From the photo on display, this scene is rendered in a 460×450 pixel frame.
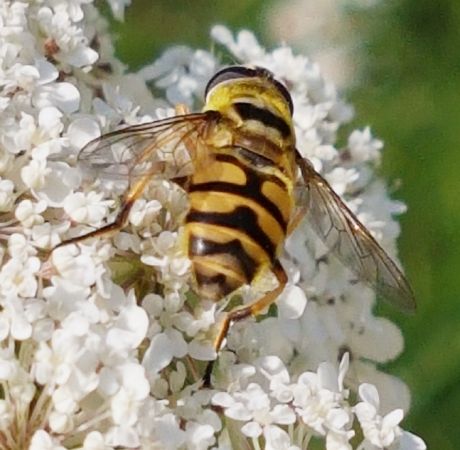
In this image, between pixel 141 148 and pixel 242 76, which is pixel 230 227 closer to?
pixel 141 148

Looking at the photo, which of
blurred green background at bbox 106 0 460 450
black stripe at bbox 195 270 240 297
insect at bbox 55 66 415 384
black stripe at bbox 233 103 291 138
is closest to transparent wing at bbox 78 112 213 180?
insect at bbox 55 66 415 384

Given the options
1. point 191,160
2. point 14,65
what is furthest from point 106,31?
point 191,160

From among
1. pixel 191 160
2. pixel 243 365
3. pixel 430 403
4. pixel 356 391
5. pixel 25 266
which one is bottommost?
pixel 430 403

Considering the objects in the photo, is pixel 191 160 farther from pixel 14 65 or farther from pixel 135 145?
pixel 14 65

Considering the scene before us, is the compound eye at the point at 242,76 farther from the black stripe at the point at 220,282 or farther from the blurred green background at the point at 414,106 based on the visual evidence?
the blurred green background at the point at 414,106

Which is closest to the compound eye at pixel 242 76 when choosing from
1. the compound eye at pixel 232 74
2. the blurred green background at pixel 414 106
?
the compound eye at pixel 232 74

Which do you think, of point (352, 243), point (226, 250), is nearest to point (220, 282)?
point (226, 250)

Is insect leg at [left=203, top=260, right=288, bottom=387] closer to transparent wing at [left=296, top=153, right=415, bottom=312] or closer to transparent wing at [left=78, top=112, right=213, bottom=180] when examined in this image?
transparent wing at [left=296, top=153, right=415, bottom=312]
